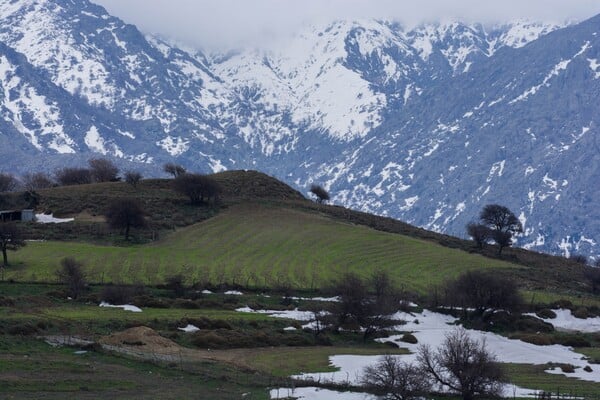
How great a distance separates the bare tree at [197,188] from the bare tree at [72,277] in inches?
2311

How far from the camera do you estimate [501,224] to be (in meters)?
156

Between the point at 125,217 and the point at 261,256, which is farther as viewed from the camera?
the point at 125,217

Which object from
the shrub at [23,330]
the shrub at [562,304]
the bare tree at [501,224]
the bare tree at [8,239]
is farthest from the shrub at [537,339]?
the bare tree at [501,224]

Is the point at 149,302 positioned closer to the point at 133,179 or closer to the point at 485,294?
the point at 485,294

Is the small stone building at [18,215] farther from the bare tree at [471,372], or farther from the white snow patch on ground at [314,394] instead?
the bare tree at [471,372]

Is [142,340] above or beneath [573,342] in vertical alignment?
beneath

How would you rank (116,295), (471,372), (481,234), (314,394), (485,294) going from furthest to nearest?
(481,234)
(485,294)
(116,295)
(314,394)
(471,372)

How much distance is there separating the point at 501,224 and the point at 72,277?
7999 cm

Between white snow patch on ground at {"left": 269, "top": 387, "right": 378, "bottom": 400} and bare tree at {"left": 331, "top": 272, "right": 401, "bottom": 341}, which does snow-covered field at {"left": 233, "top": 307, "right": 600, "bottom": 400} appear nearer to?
white snow patch on ground at {"left": 269, "top": 387, "right": 378, "bottom": 400}

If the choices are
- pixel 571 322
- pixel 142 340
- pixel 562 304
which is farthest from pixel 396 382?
pixel 562 304

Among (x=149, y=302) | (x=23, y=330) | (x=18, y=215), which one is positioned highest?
(x=18, y=215)

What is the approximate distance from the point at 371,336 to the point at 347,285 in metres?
5.94

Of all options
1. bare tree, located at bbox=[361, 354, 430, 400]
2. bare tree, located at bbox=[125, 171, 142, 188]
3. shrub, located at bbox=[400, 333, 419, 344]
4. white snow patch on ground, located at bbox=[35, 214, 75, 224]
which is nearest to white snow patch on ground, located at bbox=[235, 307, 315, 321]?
shrub, located at bbox=[400, 333, 419, 344]

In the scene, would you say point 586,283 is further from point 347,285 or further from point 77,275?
point 77,275
